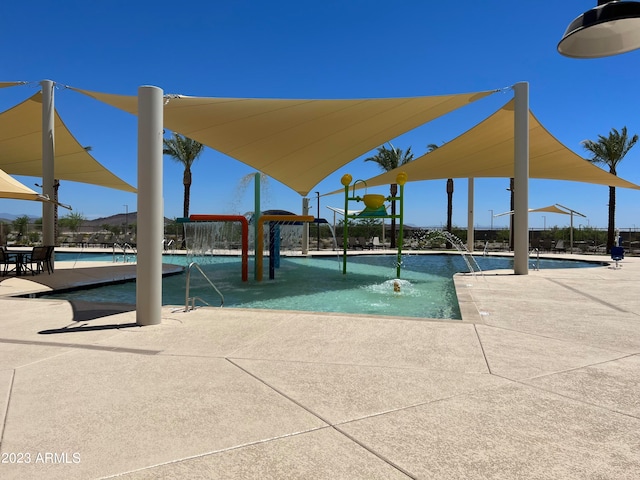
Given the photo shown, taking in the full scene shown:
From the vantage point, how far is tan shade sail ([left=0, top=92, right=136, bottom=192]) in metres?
11.5

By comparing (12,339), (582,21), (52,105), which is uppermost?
(52,105)

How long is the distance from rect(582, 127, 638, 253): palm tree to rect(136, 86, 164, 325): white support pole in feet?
89.9

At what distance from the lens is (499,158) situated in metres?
14.7

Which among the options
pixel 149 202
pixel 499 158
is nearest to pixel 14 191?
pixel 149 202

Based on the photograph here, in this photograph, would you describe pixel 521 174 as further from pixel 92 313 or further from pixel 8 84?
pixel 8 84

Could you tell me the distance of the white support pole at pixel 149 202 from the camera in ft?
15.1

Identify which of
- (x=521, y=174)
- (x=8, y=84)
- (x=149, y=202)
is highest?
(x=8, y=84)

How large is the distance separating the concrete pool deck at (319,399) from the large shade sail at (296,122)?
5394mm

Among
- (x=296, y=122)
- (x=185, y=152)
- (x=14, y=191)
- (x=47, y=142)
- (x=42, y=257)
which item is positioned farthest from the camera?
(x=185, y=152)

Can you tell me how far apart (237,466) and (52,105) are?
11857 mm

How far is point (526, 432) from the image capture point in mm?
2160

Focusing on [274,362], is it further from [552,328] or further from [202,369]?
[552,328]

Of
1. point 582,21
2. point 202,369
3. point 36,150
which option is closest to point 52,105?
point 36,150

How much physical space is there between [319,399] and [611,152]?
29.7 m
